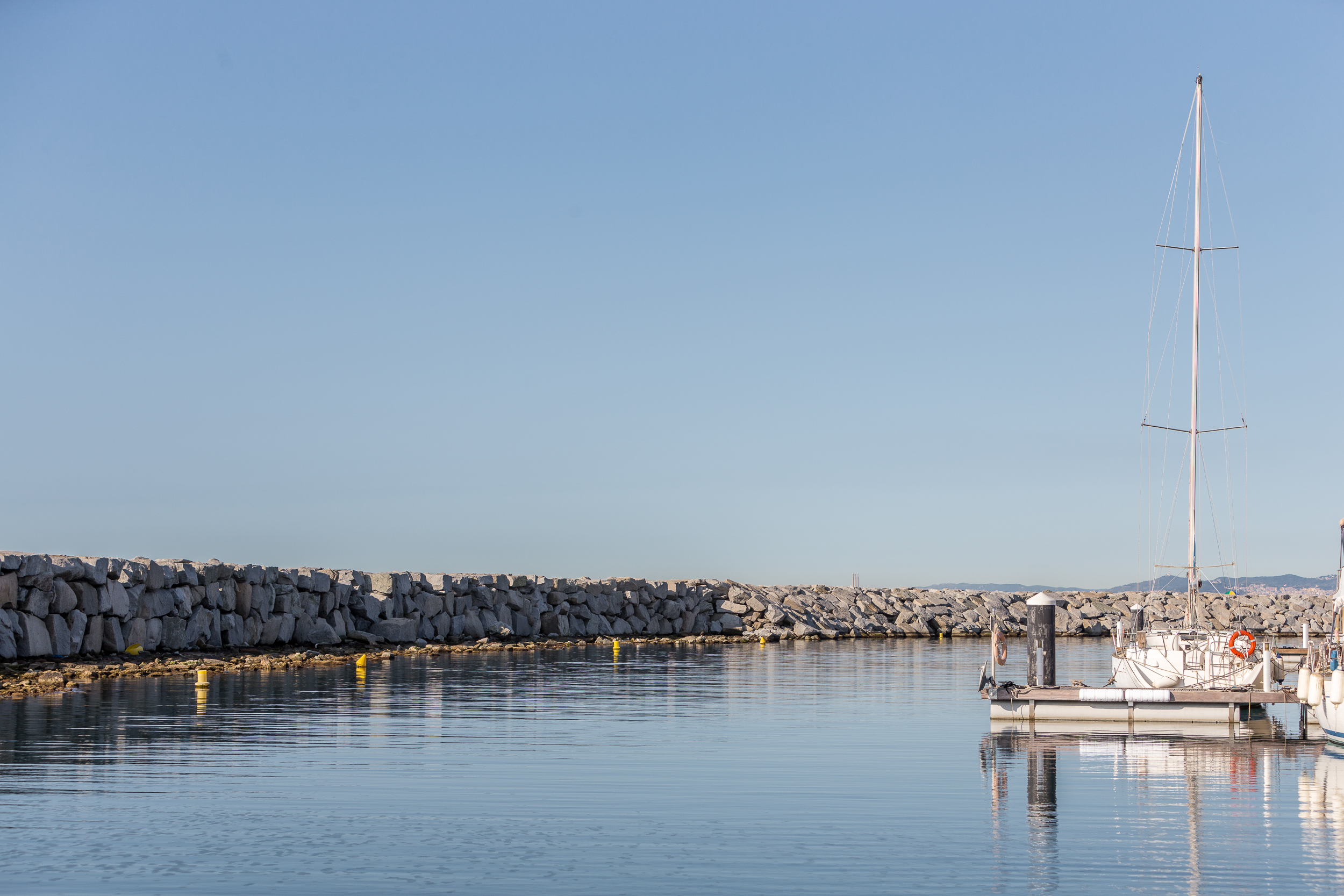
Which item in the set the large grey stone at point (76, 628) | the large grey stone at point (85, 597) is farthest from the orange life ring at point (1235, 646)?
the large grey stone at point (85, 597)

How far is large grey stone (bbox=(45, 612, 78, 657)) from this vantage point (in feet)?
97.2

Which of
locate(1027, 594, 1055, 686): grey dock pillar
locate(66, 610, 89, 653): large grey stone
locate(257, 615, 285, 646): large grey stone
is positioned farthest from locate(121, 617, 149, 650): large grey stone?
locate(1027, 594, 1055, 686): grey dock pillar

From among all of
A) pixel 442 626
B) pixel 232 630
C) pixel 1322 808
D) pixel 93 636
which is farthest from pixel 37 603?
pixel 1322 808

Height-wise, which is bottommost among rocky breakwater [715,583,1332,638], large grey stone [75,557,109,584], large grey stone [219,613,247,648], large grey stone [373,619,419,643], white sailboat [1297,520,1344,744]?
rocky breakwater [715,583,1332,638]

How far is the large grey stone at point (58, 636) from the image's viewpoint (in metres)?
29.6

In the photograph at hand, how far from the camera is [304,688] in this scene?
A: 26.3 meters

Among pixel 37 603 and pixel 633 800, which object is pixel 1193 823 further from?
pixel 37 603

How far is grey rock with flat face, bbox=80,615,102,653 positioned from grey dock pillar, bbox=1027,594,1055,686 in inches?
813

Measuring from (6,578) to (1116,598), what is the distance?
59.3 m

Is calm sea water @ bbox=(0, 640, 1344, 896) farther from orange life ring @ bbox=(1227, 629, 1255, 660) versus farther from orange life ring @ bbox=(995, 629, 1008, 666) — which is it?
orange life ring @ bbox=(1227, 629, 1255, 660)

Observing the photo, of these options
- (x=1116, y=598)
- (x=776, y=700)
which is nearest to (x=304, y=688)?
(x=776, y=700)

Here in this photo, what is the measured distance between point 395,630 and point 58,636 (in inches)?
531

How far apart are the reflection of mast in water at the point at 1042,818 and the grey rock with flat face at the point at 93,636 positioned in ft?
71.6

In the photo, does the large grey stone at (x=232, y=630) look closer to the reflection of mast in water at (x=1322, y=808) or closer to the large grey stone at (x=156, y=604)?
the large grey stone at (x=156, y=604)
